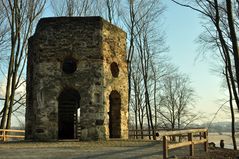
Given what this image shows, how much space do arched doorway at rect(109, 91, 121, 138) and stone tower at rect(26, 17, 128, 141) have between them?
127 millimetres

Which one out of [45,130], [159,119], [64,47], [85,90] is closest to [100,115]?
[85,90]

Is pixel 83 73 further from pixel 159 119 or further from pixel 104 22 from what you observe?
pixel 159 119

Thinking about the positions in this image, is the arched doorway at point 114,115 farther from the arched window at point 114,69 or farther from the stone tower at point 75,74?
the arched window at point 114,69

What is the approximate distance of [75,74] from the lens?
1612cm

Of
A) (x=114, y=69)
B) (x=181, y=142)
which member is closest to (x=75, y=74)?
(x=114, y=69)

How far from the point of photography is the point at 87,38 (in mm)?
16438

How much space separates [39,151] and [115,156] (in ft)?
8.87

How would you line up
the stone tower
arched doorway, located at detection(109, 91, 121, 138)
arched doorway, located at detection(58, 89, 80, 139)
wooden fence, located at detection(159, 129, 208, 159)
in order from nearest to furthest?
wooden fence, located at detection(159, 129, 208, 159) → the stone tower → arched doorway, located at detection(109, 91, 121, 138) → arched doorway, located at detection(58, 89, 80, 139)

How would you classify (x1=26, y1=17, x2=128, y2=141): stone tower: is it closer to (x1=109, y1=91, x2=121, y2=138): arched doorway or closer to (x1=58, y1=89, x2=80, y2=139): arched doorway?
(x1=109, y1=91, x2=121, y2=138): arched doorway

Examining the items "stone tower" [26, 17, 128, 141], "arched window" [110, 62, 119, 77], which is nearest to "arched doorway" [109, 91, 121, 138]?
"stone tower" [26, 17, 128, 141]

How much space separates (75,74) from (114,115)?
3.30m

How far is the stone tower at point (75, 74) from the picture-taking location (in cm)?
1576

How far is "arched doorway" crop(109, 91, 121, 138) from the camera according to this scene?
1761cm

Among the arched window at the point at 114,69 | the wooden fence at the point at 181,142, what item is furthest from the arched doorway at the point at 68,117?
the wooden fence at the point at 181,142
